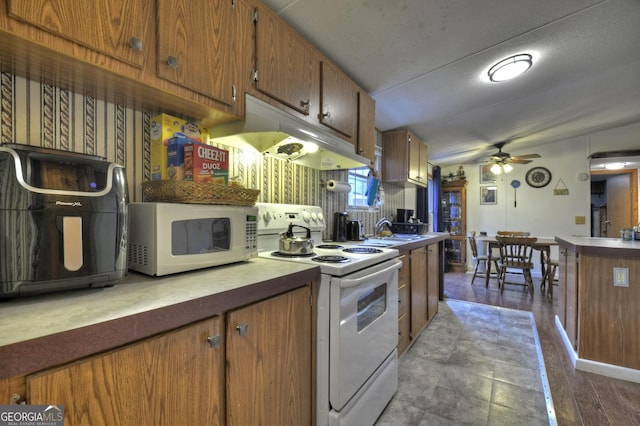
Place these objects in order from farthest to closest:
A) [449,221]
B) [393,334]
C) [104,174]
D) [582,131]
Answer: [449,221]
[582,131]
[393,334]
[104,174]

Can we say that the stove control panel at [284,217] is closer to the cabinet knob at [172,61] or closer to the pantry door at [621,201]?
the cabinet knob at [172,61]

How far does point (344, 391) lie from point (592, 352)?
2.05 meters

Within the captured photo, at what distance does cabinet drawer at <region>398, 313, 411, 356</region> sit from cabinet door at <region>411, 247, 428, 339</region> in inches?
3.8

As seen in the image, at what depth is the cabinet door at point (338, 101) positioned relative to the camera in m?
1.75

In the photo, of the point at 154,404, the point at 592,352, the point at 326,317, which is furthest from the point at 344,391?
the point at 592,352

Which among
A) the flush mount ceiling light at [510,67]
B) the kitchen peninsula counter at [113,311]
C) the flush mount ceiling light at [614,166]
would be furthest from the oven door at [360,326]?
the flush mount ceiling light at [614,166]

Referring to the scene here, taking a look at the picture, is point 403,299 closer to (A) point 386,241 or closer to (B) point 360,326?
(A) point 386,241

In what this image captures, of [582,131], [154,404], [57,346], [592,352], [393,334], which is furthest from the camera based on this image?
[582,131]

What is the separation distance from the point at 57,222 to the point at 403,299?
2004mm

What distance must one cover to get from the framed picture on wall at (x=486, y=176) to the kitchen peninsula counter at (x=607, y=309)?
13.1ft

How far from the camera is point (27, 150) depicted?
70cm

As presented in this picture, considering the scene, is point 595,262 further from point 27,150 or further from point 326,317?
point 27,150

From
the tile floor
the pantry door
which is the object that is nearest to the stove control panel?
the tile floor

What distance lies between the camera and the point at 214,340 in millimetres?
787
